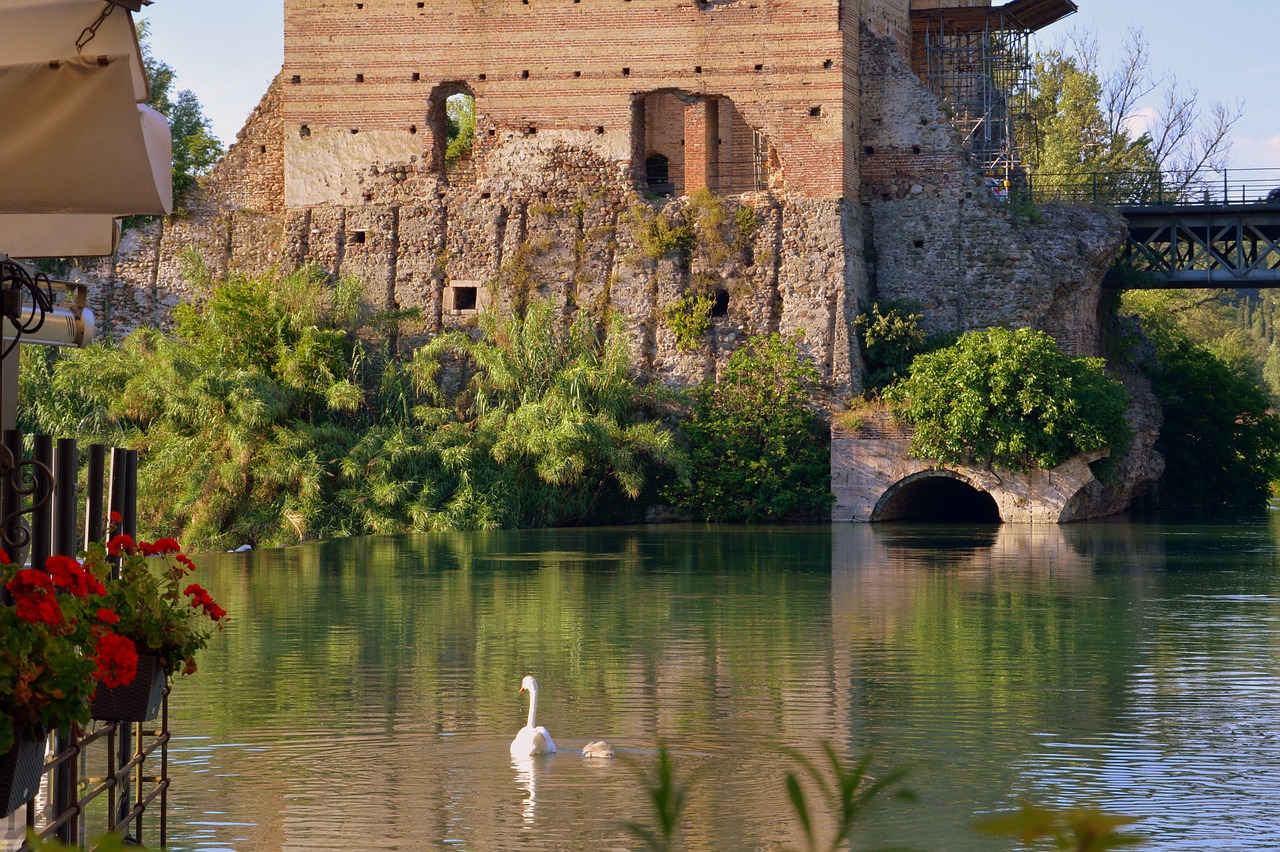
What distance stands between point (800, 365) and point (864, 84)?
5229 mm

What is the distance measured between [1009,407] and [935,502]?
4747 millimetres

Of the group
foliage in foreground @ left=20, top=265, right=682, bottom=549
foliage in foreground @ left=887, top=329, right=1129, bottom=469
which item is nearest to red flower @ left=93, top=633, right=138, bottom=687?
foliage in foreground @ left=20, top=265, right=682, bottom=549

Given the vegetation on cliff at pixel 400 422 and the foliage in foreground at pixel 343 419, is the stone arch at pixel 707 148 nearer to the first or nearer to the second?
the vegetation on cliff at pixel 400 422

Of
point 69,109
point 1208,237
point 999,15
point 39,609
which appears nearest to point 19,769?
point 39,609

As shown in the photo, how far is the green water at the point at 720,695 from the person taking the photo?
811 cm

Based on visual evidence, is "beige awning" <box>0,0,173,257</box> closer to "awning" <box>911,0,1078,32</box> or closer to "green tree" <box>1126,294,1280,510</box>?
"awning" <box>911,0,1078,32</box>

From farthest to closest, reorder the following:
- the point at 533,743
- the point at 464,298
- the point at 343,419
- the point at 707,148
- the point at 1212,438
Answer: the point at 1212,438 < the point at 707,148 < the point at 464,298 < the point at 343,419 < the point at 533,743

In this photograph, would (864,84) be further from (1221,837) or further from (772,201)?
(1221,837)

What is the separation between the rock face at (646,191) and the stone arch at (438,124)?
0.06 m

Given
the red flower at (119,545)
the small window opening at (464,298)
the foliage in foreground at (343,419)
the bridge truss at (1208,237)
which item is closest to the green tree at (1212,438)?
the bridge truss at (1208,237)

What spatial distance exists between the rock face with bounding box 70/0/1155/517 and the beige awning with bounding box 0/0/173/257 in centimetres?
2350

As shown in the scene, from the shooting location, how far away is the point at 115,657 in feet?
16.7

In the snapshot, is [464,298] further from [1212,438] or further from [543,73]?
[1212,438]

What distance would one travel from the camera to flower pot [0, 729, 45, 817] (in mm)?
4410
